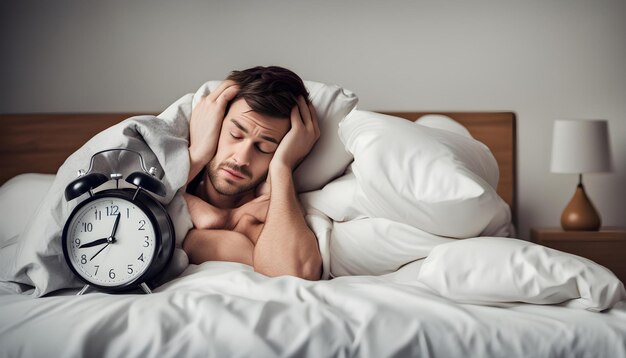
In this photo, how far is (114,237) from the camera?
1.34 metres

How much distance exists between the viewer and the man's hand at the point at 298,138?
1.65 metres

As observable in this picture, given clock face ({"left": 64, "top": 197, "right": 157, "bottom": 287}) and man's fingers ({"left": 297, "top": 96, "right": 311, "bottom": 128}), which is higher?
man's fingers ({"left": 297, "top": 96, "right": 311, "bottom": 128})

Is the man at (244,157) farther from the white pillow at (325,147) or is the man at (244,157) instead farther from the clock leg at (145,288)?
the clock leg at (145,288)

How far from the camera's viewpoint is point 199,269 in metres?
1.47

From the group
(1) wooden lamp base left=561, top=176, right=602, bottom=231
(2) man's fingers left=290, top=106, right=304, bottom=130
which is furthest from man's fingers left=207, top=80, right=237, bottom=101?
(1) wooden lamp base left=561, top=176, right=602, bottom=231

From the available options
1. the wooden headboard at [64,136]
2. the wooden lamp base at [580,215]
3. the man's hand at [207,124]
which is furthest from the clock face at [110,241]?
the wooden lamp base at [580,215]

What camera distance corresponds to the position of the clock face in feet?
4.37

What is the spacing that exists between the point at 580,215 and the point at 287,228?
1.49 metres

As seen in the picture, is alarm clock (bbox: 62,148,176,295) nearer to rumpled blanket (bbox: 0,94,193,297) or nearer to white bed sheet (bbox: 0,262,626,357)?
rumpled blanket (bbox: 0,94,193,297)

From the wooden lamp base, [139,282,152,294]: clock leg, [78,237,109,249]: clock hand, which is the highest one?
[78,237,109,249]: clock hand

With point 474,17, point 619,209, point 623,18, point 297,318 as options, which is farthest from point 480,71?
point 297,318

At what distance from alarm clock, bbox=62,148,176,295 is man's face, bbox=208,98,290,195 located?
33 centimetres

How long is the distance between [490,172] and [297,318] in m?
0.81

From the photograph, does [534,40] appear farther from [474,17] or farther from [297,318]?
[297,318]
